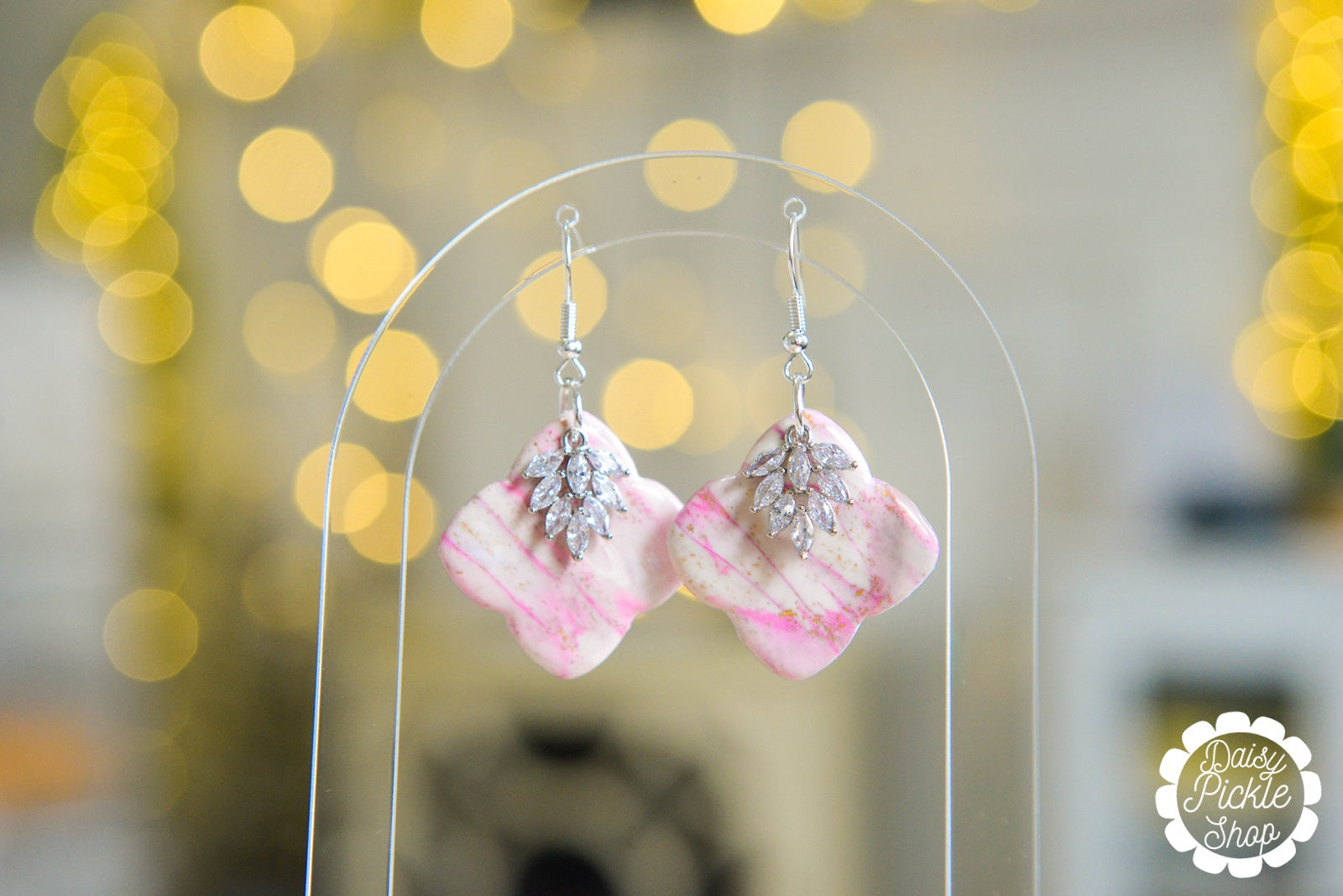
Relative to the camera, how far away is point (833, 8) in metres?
1.13

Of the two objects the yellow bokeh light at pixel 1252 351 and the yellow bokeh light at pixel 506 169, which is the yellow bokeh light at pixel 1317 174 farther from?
the yellow bokeh light at pixel 506 169

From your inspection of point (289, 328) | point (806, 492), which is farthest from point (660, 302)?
point (806, 492)

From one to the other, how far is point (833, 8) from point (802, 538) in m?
0.77

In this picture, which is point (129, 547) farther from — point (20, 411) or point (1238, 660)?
point (1238, 660)

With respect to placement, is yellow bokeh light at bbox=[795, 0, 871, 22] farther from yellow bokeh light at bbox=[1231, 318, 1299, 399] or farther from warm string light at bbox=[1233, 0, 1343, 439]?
yellow bokeh light at bbox=[1231, 318, 1299, 399]

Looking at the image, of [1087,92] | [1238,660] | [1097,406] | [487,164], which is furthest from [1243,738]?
[487,164]

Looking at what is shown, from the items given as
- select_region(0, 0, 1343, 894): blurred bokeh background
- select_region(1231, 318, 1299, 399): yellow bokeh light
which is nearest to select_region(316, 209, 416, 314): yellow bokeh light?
select_region(0, 0, 1343, 894): blurred bokeh background

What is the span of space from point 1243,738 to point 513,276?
2.87 ft

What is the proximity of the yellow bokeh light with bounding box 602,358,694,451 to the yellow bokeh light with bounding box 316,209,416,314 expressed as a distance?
32 cm

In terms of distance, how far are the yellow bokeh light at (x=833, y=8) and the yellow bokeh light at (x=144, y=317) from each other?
0.85m

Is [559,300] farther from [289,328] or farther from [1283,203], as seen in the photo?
[1283,203]

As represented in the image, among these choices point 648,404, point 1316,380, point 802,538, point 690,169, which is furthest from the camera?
point 648,404

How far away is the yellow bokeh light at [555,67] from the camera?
1.20 meters

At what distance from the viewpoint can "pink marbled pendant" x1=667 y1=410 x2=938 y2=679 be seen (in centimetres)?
59
